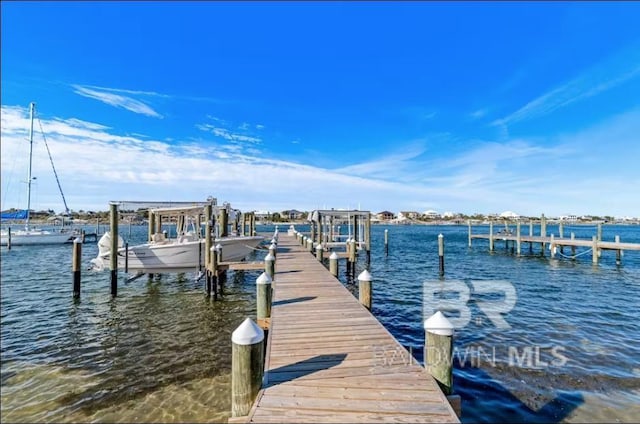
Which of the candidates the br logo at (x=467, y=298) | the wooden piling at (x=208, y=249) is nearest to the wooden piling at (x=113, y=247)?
the wooden piling at (x=208, y=249)

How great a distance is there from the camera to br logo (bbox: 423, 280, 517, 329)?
32.2 feet

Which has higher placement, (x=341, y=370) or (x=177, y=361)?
(x=341, y=370)

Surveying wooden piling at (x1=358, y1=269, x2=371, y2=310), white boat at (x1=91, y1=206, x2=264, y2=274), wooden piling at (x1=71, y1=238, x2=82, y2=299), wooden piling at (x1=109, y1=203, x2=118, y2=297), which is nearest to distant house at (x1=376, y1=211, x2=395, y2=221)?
white boat at (x1=91, y1=206, x2=264, y2=274)

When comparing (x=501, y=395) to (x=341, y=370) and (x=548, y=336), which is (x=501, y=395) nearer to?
(x=341, y=370)

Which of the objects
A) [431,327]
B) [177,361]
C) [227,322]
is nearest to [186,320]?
[227,322]

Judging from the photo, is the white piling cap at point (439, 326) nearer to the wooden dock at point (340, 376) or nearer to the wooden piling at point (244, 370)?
the wooden dock at point (340, 376)

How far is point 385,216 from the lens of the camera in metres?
153

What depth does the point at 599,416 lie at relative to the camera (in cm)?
470

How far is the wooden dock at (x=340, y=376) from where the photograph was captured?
10.6ft

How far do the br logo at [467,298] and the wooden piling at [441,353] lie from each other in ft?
18.1

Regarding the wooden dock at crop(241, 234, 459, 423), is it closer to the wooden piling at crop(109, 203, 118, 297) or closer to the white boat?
the white boat

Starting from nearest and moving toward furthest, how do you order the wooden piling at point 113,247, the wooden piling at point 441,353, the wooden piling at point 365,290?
the wooden piling at point 441,353 < the wooden piling at point 365,290 < the wooden piling at point 113,247

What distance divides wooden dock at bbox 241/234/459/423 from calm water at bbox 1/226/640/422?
60.9 inches

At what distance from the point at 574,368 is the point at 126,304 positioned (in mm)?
13585
